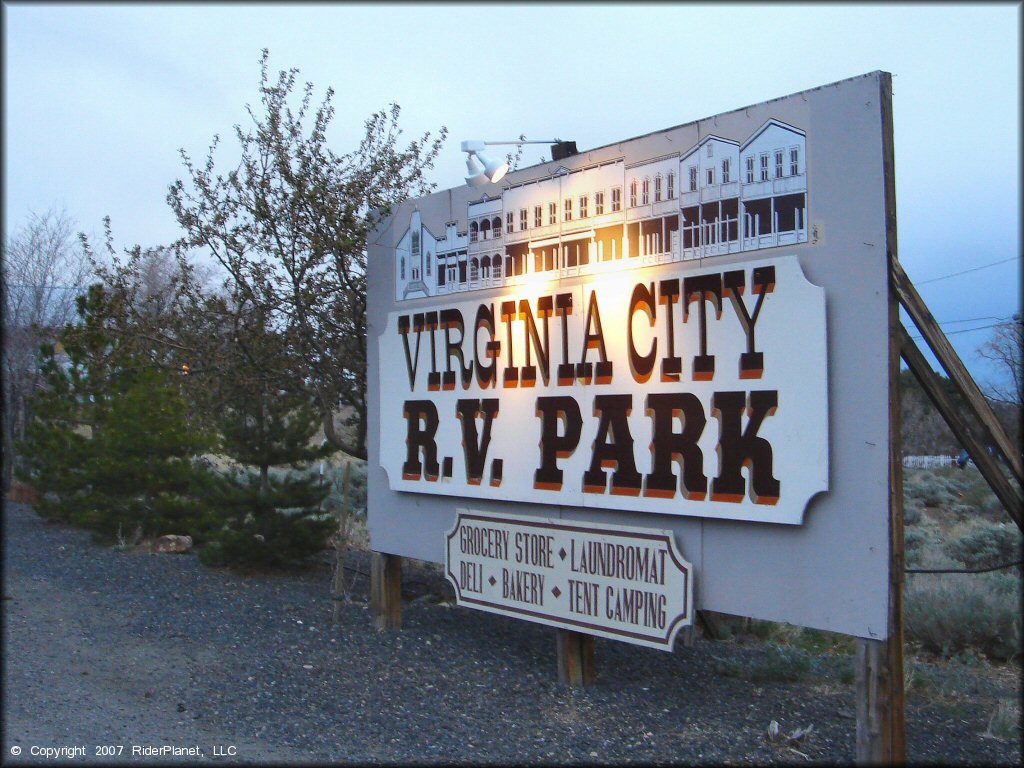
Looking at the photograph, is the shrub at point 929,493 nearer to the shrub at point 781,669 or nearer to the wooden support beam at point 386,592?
the shrub at point 781,669

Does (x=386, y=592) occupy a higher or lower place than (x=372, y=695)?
higher

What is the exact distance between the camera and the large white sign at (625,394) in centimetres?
566

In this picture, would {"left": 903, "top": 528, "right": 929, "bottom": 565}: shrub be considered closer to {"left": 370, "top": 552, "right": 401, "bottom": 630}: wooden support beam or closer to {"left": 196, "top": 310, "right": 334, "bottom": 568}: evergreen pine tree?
{"left": 370, "top": 552, "right": 401, "bottom": 630}: wooden support beam

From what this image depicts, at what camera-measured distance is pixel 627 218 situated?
22.1 feet

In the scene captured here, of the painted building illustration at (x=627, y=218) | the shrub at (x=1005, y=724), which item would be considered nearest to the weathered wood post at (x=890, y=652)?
the painted building illustration at (x=627, y=218)

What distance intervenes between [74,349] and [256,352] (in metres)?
4.17

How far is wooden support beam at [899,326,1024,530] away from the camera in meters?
5.35

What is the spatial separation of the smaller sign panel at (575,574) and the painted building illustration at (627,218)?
6.62ft

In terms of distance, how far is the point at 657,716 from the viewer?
685 centimetres

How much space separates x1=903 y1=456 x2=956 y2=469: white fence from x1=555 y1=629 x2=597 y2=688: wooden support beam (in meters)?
14.0

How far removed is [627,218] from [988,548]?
28.4ft

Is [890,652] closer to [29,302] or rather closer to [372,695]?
[372,695]

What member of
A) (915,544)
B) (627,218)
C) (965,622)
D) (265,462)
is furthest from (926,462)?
(627,218)

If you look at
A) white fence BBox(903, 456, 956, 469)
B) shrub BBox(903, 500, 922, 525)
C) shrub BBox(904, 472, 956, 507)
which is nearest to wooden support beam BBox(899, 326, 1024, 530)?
shrub BBox(903, 500, 922, 525)
